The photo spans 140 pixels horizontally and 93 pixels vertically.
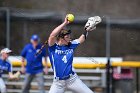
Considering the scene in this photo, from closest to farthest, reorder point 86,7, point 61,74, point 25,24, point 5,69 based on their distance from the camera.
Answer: point 61,74
point 5,69
point 25,24
point 86,7

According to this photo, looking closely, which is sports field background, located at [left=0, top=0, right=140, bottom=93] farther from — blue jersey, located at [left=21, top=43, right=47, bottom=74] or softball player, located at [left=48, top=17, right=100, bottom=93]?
softball player, located at [left=48, top=17, right=100, bottom=93]

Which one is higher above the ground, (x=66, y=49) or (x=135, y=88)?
(x=66, y=49)

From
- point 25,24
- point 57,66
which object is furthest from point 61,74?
point 25,24

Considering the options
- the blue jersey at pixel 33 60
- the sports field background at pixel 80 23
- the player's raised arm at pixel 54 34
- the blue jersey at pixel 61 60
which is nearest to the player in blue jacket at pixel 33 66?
the blue jersey at pixel 33 60

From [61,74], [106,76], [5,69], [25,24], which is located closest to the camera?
[61,74]

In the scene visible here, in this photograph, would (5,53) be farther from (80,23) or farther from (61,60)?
(80,23)

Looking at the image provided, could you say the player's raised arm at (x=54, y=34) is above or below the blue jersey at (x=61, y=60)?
above

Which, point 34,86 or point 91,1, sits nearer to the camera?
point 34,86

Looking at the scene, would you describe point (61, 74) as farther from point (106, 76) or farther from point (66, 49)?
point (106, 76)

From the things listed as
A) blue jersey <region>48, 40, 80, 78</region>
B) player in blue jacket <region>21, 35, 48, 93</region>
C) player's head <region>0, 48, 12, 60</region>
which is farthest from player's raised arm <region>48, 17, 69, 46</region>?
player in blue jacket <region>21, 35, 48, 93</region>

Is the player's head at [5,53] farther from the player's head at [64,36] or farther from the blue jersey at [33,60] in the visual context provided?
the player's head at [64,36]

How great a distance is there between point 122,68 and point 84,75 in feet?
5.39

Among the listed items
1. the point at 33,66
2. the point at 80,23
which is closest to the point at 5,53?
the point at 33,66

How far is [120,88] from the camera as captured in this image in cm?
1669
